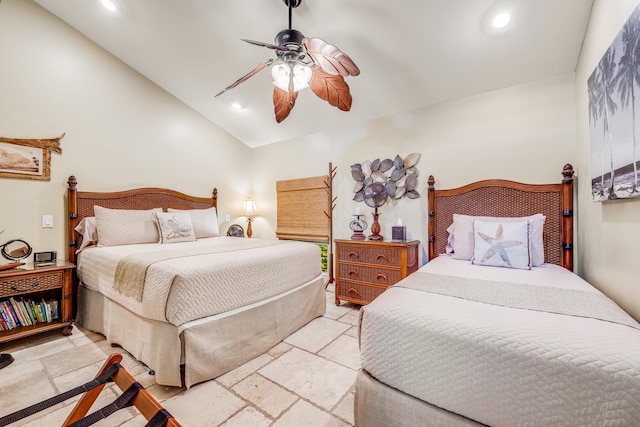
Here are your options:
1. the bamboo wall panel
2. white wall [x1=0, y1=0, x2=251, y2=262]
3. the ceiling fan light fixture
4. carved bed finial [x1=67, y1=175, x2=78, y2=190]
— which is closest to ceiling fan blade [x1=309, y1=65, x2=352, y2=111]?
the ceiling fan light fixture

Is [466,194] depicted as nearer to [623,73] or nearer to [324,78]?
[623,73]

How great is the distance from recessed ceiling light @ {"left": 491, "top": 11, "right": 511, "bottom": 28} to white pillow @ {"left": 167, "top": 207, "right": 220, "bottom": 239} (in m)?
3.59

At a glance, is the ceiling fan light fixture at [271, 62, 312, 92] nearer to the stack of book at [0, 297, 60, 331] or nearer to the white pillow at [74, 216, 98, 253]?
the white pillow at [74, 216, 98, 253]

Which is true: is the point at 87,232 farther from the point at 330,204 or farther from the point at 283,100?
the point at 330,204

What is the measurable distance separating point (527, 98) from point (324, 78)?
1.98 meters

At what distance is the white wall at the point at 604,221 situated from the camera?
127 centimetres

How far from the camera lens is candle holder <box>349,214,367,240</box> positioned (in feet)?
10.5

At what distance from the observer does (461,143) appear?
2.90 meters

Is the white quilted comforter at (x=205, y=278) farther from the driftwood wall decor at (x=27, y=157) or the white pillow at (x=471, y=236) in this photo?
the white pillow at (x=471, y=236)

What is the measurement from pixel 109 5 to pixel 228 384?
11.5ft

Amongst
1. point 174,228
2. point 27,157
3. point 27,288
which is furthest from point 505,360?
point 27,157

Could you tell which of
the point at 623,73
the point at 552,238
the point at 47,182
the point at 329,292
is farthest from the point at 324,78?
the point at 47,182

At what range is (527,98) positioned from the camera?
256 centimetres

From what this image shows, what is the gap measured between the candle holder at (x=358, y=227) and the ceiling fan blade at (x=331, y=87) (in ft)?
4.92
